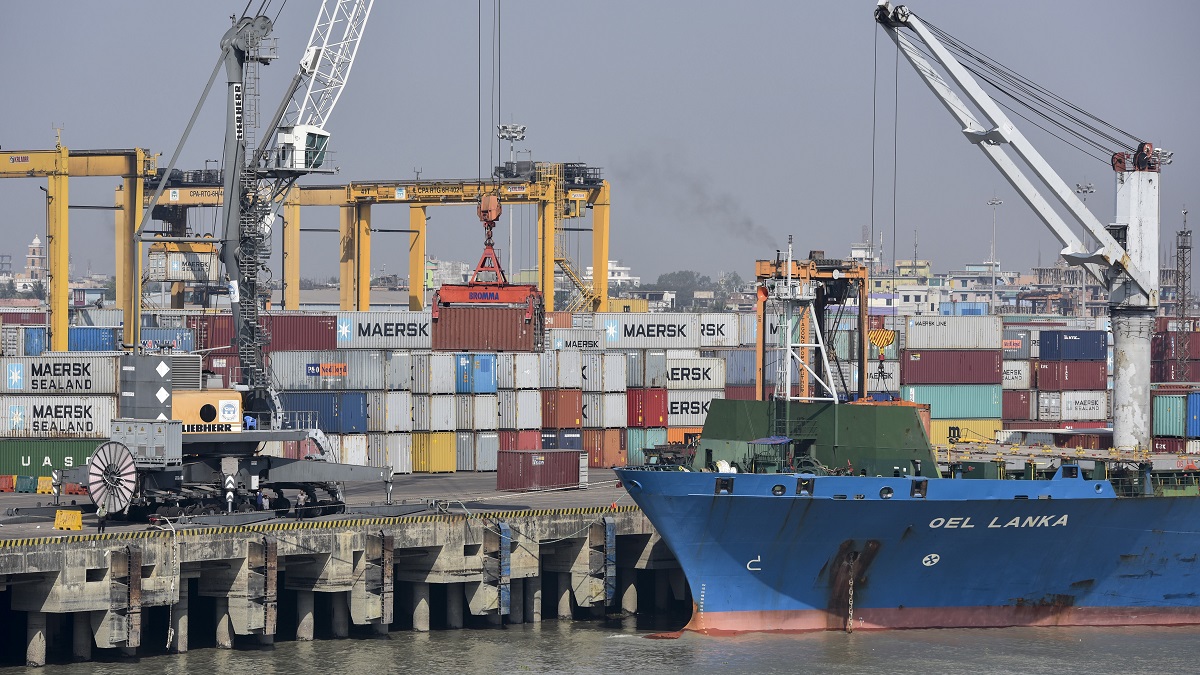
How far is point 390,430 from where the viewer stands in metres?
73.4

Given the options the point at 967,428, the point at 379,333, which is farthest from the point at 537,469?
the point at 967,428

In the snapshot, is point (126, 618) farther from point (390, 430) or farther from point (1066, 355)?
point (1066, 355)

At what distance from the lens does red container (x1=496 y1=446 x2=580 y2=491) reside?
6688cm

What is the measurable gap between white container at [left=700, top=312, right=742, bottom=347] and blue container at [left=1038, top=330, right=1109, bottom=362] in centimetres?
1741

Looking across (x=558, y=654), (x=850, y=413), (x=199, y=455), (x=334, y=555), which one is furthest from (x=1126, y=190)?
(x=199, y=455)

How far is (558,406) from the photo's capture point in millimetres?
76438

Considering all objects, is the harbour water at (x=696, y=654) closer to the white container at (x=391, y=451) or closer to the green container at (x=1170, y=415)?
the green container at (x=1170, y=415)

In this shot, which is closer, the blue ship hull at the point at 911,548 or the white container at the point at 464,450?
the blue ship hull at the point at 911,548

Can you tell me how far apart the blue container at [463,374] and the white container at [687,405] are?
10460 millimetres

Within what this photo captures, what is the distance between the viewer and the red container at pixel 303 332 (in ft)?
260

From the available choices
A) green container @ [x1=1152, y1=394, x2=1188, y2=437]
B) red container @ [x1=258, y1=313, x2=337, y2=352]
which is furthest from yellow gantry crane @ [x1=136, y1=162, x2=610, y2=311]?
green container @ [x1=1152, y1=394, x2=1188, y2=437]

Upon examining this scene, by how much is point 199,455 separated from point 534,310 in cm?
2627

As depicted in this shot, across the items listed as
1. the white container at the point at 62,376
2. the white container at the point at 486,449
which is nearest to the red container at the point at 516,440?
the white container at the point at 486,449

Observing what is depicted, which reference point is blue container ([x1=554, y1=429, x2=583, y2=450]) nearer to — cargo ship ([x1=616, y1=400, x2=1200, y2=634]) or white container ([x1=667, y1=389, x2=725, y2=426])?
white container ([x1=667, y1=389, x2=725, y2=426])
